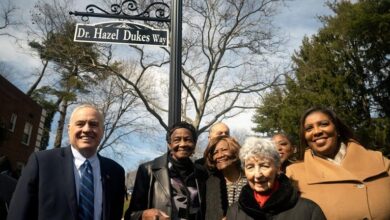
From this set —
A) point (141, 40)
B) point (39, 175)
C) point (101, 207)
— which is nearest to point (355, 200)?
point (101, 207)

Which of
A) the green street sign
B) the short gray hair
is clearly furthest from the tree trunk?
the short gray hair

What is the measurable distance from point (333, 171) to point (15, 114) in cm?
2349

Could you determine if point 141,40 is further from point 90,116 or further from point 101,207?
point 101,207

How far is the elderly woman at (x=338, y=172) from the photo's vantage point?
2725 mm

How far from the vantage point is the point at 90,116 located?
3062 mm

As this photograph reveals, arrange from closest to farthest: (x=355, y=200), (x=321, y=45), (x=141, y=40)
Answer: (x=355, y=200) → (x=141, y=40) → (x=321, y=45)

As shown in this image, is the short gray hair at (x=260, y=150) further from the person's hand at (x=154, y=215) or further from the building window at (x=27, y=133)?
the building window at (x=27, y=133)

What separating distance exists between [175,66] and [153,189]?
5.37ft

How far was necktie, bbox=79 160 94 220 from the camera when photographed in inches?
109

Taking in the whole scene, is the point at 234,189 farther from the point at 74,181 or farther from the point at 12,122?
the point at 12,122

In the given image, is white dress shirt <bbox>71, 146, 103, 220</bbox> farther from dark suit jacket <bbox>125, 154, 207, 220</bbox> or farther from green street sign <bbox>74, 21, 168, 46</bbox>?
green street sign <bbox>74, 21, 168, 46</bbox>

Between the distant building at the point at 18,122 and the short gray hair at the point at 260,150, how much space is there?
20109 mm

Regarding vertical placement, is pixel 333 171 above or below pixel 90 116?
below

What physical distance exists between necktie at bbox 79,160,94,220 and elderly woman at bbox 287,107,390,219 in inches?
64.6
